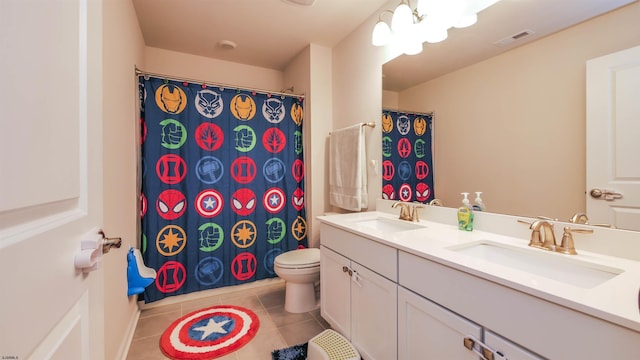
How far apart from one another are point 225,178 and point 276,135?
630 millimetres

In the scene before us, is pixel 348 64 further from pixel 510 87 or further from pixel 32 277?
pixel 32 277

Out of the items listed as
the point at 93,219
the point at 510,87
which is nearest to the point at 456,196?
the point at 510,87

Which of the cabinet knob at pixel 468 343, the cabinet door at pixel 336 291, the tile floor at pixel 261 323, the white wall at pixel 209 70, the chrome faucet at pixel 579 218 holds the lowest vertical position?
the tile floor at pixel 261 323

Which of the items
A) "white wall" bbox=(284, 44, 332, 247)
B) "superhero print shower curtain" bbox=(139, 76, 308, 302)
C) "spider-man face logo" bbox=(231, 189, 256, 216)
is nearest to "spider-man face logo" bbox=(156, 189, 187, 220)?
"superhero print shower curtain" bbox=(139, 76, 308, 302)

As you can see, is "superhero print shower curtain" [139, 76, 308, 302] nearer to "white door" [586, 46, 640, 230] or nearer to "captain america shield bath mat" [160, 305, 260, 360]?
"captain america shield bath mat" [160, 305, 260, 360]

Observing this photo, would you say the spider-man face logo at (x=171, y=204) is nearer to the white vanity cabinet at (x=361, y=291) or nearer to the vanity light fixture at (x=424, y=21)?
the white vanity cabinet at (x=361, y=291)

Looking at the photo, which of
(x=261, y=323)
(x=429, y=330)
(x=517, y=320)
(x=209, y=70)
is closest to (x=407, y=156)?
(x=429, y=330)

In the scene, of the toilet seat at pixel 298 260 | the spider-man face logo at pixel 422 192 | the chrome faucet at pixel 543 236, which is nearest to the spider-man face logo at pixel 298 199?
the toilet seat at pixel 298 260

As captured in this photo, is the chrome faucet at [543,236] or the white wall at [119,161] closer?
the chrome faucet at [543,236]

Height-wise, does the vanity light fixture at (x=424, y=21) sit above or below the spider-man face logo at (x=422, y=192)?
above

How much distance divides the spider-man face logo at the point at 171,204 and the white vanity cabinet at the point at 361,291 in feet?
4.11

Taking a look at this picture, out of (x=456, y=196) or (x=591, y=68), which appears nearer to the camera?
(x=591, y=68)

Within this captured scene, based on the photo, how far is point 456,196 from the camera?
1548mm

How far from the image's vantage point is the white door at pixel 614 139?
927mm
